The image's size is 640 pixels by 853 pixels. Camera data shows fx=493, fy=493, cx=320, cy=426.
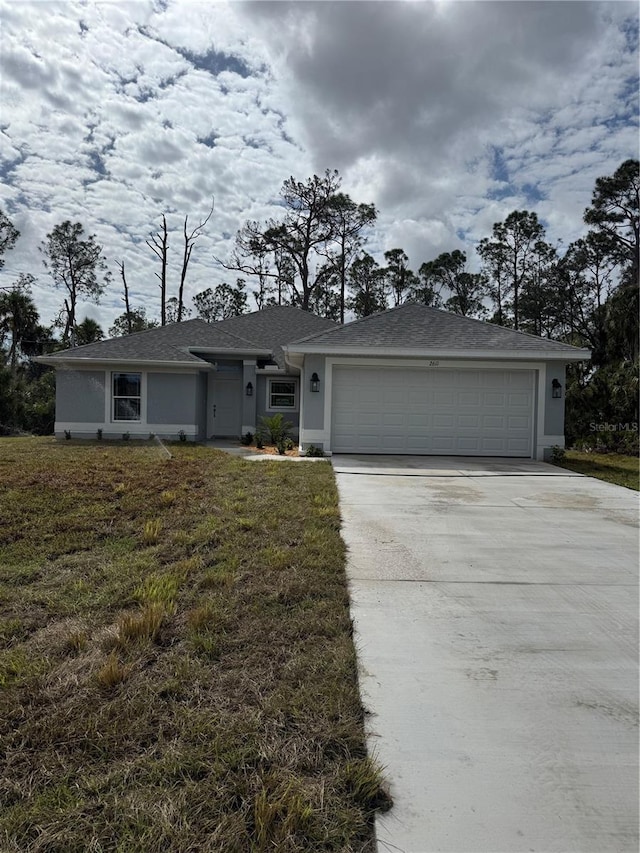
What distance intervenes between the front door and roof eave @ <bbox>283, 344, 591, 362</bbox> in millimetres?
5688

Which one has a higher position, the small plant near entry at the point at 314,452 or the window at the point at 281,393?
the window at the point at 281,393

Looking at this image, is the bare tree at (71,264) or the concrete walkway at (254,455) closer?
the concrete walkway at (254,455)

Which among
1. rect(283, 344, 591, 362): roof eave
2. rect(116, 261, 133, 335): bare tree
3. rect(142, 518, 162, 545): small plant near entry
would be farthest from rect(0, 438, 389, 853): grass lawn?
rect(116, 261, 133, 335): bare tree

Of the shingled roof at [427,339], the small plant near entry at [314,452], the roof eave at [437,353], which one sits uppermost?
the shingled roof at [427,339]

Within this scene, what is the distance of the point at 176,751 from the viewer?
6.73 feet

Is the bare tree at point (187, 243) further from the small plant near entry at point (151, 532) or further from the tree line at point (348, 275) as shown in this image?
the small plant near entry at point (151, 532)

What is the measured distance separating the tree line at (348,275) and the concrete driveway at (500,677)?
1697 cm

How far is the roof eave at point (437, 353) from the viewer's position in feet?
37.2

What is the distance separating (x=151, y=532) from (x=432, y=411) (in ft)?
27.4

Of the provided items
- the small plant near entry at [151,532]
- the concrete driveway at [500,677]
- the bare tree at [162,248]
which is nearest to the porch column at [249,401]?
the concrete driveway at [500,677]

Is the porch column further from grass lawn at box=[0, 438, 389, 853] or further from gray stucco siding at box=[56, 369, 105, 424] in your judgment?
grass lawn at box=[0, 438, 389, 853]

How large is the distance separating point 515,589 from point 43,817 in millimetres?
3367

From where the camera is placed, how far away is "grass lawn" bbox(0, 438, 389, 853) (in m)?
1.74

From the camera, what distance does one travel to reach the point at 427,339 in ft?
39.0
